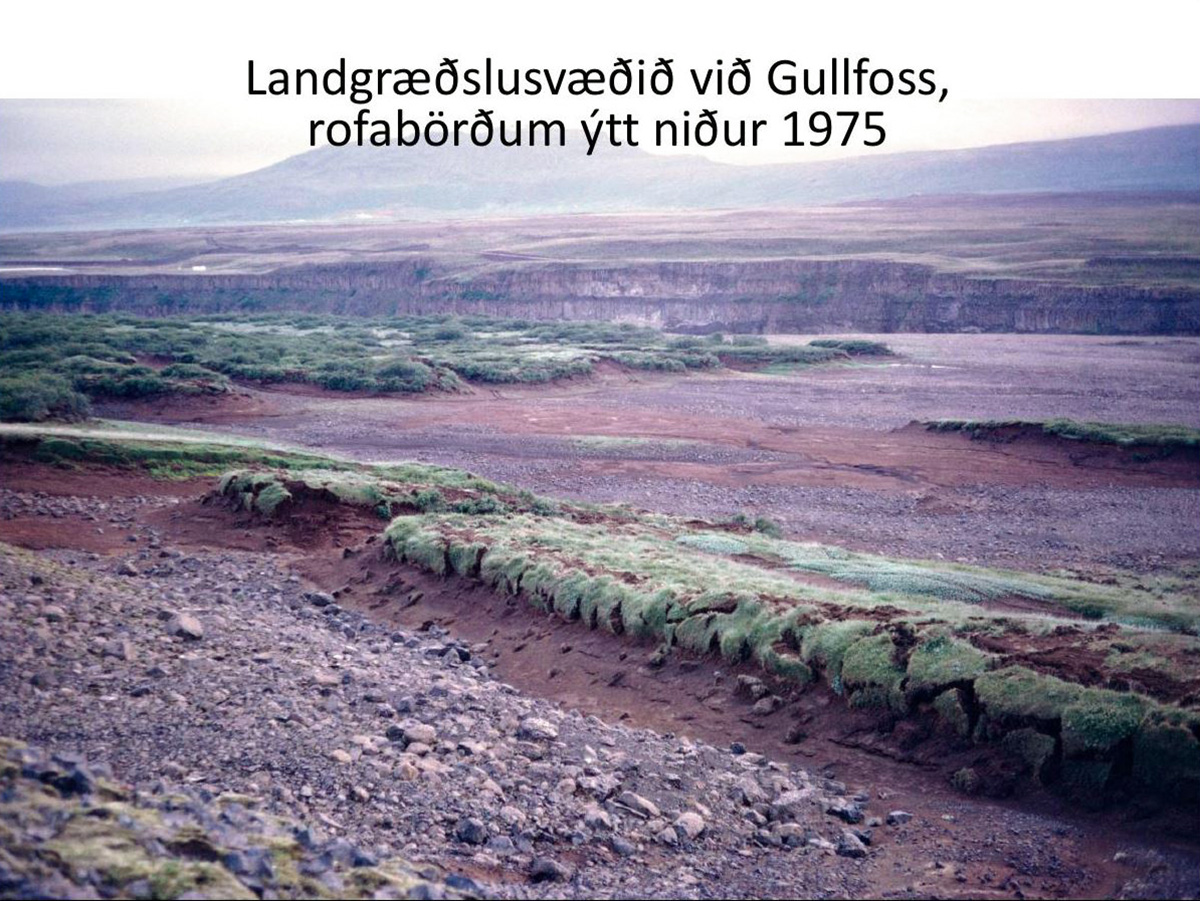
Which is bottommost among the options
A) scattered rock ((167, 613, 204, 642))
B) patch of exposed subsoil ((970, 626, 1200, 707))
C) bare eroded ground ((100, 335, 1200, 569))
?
bare eroded ground ((100, 335, 1200, 569))

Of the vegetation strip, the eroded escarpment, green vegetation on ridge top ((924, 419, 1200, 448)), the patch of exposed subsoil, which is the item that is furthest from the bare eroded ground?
the patch of exposed subsoil

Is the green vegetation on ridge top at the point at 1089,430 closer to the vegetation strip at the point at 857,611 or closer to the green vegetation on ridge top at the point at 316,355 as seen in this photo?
the vegetation strip at the point at 857,611

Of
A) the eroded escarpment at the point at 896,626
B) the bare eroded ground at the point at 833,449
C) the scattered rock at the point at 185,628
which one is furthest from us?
the bare eroded ground at the point at 833,449

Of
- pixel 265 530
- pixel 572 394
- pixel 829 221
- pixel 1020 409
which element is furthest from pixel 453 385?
pixel 829 221

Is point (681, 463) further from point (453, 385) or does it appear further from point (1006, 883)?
point (1006, 883)

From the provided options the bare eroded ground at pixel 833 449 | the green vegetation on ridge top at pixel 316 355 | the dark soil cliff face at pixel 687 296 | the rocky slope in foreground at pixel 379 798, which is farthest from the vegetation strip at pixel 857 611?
the dark soil cliff face at pixel 687 296

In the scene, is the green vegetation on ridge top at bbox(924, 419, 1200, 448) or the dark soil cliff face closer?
the green vegetation on ridge top at bbox(924, 419, 1200, 448)

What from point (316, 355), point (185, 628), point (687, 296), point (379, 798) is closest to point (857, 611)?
point (379, 798)

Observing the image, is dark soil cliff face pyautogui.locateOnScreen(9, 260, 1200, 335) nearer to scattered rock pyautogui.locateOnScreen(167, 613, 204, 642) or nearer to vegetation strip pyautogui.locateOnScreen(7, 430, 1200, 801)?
vegetation strip pyautogui.locateOnScreen(7, 430, 1200, 801)
